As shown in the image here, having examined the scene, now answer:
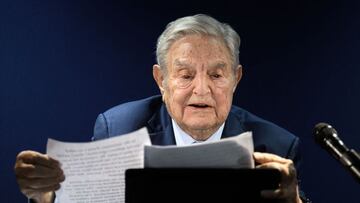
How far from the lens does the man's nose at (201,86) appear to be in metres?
1.70

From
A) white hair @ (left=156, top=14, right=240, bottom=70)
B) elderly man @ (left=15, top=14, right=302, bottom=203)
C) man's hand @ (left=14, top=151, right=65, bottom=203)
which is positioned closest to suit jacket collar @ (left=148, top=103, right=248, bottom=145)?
elderly man @ (left=15, top=14, right=302, bottom=203)

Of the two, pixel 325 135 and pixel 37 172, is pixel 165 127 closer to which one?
pixel 37 172

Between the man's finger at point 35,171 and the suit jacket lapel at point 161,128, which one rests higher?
the man's finger at point 35,171

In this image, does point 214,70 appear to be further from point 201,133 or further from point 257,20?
point 257,20

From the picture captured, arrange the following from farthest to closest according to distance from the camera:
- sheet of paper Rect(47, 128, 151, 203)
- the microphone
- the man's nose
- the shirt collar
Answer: the shirt collar, the man's nose, sheet of paper Rect(47, 128, 151, 203), the microphone

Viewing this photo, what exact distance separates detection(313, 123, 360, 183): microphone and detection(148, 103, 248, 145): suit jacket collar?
728 mm

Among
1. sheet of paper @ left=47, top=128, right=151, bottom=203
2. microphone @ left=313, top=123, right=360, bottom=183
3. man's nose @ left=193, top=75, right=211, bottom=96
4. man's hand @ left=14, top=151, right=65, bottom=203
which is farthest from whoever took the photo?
man's nose @ left=193, top=75, right=211, bottom=96

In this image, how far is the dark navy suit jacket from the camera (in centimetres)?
187

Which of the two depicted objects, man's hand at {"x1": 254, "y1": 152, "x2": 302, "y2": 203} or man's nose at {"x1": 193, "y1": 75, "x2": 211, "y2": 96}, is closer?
man's hand at {"x1": 254, "y1": 152, "x2": 302, "y2": 203}

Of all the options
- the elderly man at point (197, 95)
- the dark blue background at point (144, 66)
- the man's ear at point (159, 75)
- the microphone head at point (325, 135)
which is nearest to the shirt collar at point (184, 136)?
the elderly man at point (197, 95)

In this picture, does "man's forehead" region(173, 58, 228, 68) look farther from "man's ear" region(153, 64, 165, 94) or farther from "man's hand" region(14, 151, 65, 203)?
"man's hand" region(14, 151, 65, 203)

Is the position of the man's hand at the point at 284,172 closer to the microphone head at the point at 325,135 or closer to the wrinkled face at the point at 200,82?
the microphone head at the point at 325,135

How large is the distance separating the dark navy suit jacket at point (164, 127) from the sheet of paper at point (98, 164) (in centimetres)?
58

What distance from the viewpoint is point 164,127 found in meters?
1.91
